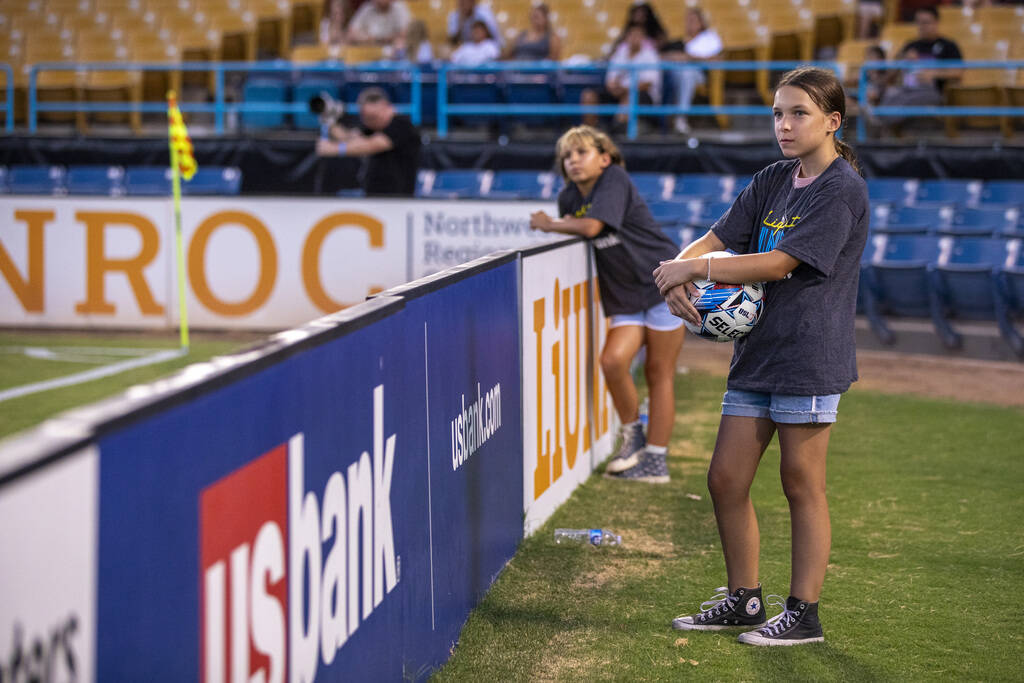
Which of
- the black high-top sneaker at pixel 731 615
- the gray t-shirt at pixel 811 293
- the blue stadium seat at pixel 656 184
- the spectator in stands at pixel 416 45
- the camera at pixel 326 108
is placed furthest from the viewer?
the spectator in stands at pixel 416 45

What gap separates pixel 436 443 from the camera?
4.05 metres

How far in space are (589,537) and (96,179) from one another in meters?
12.3

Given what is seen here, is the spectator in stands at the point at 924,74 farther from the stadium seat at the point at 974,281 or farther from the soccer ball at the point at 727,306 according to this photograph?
the soccer ball at the point at 727,306

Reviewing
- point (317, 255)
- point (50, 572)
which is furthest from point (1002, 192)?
point (50, 572)

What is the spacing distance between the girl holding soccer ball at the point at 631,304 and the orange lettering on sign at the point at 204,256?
5879 millimetres

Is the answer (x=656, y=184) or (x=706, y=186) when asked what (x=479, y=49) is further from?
(x=706, y=186)

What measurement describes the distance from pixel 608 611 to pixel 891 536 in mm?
1749

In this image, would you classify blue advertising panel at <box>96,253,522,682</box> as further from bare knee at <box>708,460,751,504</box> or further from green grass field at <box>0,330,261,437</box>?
green grass field at <box>0,330,261,437</box>

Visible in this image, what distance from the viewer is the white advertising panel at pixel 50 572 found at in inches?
68.1

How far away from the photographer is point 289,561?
2.74 meters

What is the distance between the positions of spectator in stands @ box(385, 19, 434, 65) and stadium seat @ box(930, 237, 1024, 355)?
797 cm

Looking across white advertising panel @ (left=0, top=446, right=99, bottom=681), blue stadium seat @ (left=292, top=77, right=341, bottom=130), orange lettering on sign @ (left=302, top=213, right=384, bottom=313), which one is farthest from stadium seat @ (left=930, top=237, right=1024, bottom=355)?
white advertising panel @ (left=0, top=446, right=99, bottom=681)

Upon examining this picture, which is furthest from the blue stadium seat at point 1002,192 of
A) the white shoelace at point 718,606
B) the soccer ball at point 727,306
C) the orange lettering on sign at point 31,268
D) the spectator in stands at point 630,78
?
the soccer ball at point 727,306

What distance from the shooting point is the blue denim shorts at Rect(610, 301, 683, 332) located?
6.85 meters
